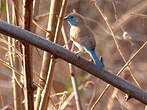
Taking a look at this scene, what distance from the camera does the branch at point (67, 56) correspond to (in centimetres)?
122

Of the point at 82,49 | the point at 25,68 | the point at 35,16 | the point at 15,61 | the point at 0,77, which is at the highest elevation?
the point at 0,77

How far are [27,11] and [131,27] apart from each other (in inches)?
139

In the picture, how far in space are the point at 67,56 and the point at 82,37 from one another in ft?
1.52

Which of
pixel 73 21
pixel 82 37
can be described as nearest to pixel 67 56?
pixel 82 37

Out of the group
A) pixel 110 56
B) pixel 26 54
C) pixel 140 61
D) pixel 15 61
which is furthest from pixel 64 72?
pixel 26 54

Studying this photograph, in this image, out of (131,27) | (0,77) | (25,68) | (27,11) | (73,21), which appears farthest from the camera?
(131,27)

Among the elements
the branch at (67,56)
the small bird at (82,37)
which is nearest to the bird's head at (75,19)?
the small bird at (82,37)

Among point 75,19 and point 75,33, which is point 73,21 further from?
point 75,33

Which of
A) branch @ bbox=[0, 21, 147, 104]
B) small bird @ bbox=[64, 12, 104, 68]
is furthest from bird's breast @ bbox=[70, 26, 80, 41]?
branch @ bbox=[0, 21, 147, 104]

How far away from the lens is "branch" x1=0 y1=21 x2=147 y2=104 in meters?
1.22

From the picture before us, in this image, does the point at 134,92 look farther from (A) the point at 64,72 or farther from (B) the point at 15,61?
(A) the point at 64,72

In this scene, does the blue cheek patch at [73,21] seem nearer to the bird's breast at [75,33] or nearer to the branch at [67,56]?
the bird's breast at [75,33]

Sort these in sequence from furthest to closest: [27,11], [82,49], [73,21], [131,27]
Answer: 1. [131,27]
2. [73,21]
3. [82,49]
4. [27,11]

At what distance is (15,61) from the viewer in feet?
6.59
